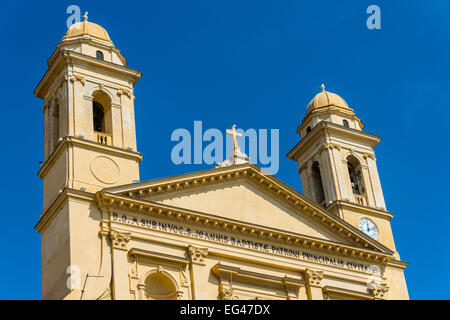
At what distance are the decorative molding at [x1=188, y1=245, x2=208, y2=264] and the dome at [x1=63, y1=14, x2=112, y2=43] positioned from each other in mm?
10253

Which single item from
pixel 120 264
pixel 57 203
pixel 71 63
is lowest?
pixel 120 264

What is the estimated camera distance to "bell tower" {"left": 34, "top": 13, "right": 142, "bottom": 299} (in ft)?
102

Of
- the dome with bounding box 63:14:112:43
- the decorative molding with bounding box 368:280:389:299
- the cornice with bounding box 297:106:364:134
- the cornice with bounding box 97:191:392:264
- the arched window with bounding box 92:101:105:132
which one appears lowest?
the decorative molding with bounding box 368:280:389:299

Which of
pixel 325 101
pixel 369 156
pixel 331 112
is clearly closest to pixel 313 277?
pixel 369 156

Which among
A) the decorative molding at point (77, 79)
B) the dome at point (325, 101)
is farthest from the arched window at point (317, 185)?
the decorative molding at point (77, 79)

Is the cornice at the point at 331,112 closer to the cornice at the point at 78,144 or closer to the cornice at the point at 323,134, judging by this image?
the cornice at the point at 323,134

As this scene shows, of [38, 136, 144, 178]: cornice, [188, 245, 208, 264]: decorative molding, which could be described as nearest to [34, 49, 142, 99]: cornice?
[38, 136, 144, 178]: cornice

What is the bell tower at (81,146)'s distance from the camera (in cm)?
3098

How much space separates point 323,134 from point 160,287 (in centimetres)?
1258

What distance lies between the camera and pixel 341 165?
40.7 meters

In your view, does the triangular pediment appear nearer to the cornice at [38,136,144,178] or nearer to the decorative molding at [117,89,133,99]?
the cornice at [38,136,144,178]

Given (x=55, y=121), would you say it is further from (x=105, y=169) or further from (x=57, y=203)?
(x=57, y=203)
